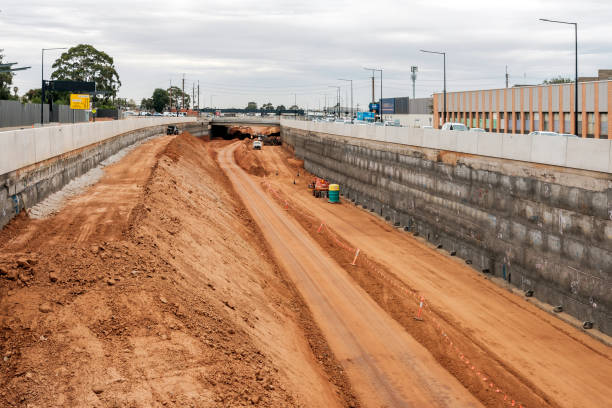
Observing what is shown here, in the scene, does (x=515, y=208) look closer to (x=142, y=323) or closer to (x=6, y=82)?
(x=142, y=323)

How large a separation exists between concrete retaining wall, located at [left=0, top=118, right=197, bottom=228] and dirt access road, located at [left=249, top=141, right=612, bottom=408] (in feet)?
49.3

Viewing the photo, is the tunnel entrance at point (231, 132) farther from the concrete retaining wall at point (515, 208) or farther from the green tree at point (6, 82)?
the concrete retaining wall at point (515, 208)

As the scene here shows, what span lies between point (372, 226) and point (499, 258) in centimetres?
1650

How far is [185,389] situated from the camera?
11266mm

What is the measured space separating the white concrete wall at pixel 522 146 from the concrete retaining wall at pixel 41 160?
21.2 metres

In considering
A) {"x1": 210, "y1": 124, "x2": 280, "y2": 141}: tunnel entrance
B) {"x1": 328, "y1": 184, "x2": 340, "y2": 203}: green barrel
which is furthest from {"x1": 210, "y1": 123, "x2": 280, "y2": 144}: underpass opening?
{"x1": 328, "y1": 184, "x2": 340, "y2": 203}: green barrel

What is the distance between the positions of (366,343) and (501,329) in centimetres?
583

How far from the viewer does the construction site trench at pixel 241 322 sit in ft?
38.2

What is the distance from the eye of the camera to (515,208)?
28.5 m

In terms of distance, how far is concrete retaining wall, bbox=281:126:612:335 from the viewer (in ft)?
74.6

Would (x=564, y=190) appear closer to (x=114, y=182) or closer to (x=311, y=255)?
(x=311, y=255)

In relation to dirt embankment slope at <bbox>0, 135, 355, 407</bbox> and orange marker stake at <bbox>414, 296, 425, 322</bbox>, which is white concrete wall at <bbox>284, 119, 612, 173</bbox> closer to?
orange marker stake at <bbox>414, 296, 425, 322</bbox>

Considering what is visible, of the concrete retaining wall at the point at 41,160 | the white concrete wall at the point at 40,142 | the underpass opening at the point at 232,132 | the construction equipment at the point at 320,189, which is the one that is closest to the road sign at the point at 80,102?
the white concrete wall at the point at 40,142

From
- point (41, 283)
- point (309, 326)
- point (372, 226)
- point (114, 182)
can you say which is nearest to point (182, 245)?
point (309, 326)
